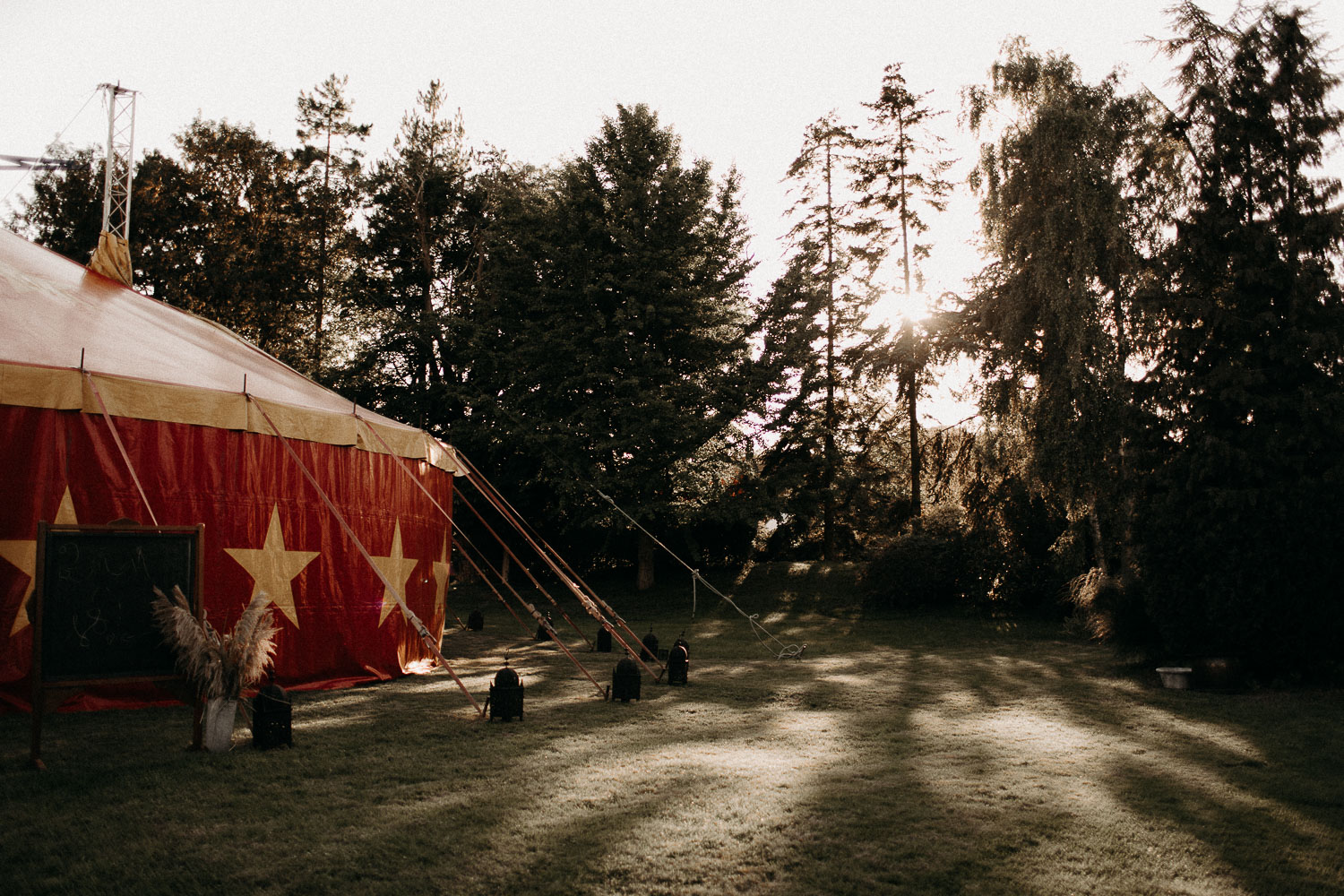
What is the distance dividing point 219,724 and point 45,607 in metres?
1.25

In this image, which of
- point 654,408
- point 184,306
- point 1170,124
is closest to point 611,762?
point 1170,124

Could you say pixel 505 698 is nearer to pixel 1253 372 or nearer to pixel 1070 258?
pixel 1253 372

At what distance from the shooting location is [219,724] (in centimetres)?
543

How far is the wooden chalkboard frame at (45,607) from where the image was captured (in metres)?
4.95

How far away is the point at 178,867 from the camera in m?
3.49

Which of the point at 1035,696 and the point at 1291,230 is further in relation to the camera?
the point at 1291,230

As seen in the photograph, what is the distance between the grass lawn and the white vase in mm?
112

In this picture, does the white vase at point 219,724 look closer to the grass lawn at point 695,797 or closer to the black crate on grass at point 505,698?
the grass lawn at point 695,797

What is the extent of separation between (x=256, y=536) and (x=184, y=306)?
16950mm

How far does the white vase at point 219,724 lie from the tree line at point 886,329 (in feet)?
31.9

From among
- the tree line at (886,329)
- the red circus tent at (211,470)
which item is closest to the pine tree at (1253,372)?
the tree line at (886,329)

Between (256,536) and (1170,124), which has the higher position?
(1170,124)

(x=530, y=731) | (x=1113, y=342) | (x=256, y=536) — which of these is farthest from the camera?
(x=1113, y=342)

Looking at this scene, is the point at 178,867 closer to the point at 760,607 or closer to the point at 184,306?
the point at 760,607
